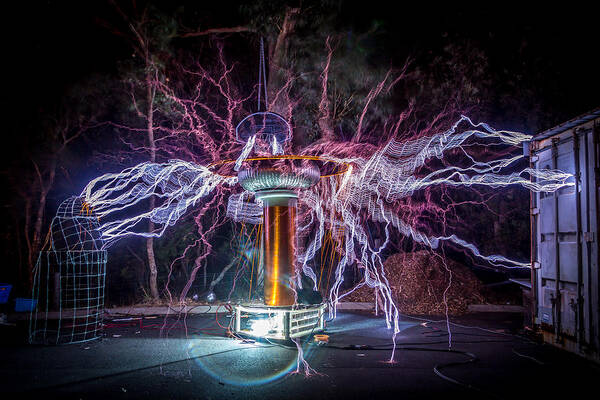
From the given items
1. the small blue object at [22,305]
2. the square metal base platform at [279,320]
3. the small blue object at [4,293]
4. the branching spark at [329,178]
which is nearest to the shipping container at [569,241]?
the branching spark at [329,178]

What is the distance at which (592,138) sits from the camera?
6070 mm

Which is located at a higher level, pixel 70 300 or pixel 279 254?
pixel 279 254

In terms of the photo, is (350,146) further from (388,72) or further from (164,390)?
(164,390)

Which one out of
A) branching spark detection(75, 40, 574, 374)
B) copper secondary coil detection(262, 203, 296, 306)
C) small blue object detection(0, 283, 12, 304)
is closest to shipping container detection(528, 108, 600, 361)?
branching spark detection(75, 40, 574, 374)

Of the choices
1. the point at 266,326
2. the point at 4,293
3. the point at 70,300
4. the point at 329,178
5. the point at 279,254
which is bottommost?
the point at 266,326

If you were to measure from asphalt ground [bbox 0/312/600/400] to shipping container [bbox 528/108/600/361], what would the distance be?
0.51 metres

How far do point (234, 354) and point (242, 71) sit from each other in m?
11.3

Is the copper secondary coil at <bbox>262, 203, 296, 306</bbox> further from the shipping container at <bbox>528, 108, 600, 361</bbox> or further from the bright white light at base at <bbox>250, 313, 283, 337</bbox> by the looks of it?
the shipping container at <bbox>528, 108, 600, 361</bbox>

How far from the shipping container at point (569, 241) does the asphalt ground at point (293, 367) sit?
509 millimetres

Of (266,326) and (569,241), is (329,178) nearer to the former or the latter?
(266,326)

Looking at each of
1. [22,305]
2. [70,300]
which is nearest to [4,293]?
[22,305]

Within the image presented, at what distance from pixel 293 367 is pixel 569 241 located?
4705 millimetres

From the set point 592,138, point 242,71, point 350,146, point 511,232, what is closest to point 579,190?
point 592,138

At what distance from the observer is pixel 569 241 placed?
6539mm
